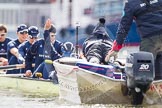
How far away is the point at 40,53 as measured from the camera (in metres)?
10.5

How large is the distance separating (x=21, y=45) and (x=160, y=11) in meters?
5.27

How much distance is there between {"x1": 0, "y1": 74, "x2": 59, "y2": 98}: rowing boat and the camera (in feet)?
28.1

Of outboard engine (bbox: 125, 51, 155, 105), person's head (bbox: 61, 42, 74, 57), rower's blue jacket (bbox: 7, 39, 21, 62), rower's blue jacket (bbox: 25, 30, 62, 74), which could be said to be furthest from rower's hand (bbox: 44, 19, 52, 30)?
outboard engine (bbox: 125, 51, 155, 105)

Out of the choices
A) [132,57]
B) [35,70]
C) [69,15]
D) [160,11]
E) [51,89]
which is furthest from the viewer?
[69,15]

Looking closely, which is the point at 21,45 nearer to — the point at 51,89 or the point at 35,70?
the point at 35,70

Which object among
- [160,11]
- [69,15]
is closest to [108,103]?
[160,11]

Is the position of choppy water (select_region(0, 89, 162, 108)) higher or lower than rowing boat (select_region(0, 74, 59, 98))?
higher

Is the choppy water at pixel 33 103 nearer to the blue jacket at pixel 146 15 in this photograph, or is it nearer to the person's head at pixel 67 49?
the blue jacket at pixel 146 15

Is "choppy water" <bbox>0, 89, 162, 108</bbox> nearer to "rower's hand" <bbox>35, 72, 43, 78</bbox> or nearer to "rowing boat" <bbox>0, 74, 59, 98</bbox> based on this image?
"rowing boat" <bbox>0, 74, 59, 98</bbox>

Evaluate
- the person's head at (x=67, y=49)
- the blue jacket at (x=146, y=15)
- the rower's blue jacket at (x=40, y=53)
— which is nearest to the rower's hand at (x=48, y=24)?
the rower's blue jacket at (x=40, y=53)

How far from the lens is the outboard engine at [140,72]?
20.1 feet

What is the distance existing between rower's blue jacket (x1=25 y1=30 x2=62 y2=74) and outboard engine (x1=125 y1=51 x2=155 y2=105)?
408 centimetres

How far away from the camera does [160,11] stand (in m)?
6.67

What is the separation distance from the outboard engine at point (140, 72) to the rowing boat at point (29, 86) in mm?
2117
